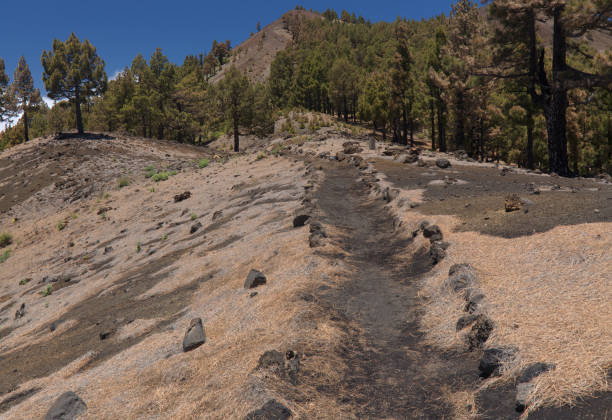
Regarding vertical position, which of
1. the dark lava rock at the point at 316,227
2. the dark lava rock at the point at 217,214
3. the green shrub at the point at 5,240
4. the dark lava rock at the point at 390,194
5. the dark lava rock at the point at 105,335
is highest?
the dark lava rock at the point at 390,194

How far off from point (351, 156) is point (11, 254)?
22576 mm

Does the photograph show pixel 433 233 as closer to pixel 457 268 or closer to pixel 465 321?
pixel 457 268

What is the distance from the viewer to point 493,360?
530 cm

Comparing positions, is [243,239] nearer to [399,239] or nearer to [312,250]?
[312,250]

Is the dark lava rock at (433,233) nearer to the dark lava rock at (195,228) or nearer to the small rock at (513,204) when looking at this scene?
the small rock at (513,204)

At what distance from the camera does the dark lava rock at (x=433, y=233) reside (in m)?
10.3

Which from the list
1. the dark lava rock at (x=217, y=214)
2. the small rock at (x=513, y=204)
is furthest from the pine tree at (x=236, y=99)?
the small rock at (x=513, y=204)

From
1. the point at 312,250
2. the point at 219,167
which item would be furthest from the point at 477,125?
the point at 312,250

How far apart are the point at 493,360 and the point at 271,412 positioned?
288 cm

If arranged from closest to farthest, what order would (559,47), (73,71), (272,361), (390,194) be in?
(272,361) → (390,194) → (559,47) → (73,71)

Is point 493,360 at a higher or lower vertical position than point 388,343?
higher

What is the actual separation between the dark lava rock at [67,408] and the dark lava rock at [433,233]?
8009 millimetres

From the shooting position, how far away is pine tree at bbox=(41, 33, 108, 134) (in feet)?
151

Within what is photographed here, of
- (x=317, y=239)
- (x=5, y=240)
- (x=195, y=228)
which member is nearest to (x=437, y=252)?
(x=317, y=239)
